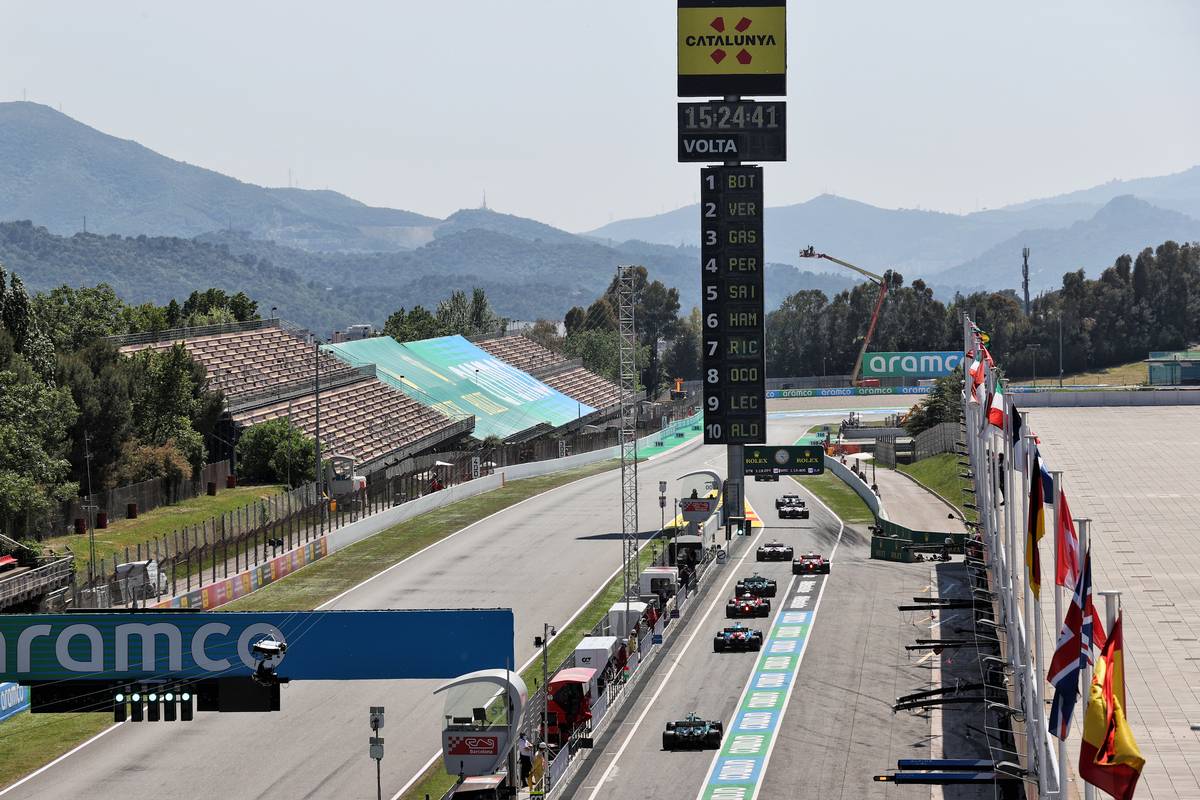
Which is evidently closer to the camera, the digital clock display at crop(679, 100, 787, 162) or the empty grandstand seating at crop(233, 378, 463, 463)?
the digital clock display at crop(679, 100, 787, 162)

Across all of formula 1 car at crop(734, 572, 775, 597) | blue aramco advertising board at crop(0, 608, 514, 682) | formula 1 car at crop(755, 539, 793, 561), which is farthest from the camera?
formula 1 car at crop(755, 539, 793, 561)

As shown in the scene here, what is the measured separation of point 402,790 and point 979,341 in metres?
28.9

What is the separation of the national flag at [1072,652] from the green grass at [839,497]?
78.7 metres

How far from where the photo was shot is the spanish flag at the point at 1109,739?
2297cm

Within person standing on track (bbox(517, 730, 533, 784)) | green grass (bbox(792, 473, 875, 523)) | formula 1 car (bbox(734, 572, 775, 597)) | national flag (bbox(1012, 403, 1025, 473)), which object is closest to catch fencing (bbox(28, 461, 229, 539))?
formula 1 car (bbox(734, 572, 775, 597))

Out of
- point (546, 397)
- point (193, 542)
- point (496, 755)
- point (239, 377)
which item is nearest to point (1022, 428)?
point (496, 755)

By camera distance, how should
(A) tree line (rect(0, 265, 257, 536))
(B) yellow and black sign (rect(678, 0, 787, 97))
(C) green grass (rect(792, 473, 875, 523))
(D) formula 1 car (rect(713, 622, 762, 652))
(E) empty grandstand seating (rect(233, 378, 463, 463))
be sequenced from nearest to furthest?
(D) formula 1 car (rect(713, 622, 762, 652))
(A) tree line (rect(0, 265, 257, 536))
(B) yellow and black sign (rect(678, 0, 787, 97))
(C) green grass (rect(792, 473, 875, 523))
(E) empty grandstand seating (rect(233, 378, 463, 463))

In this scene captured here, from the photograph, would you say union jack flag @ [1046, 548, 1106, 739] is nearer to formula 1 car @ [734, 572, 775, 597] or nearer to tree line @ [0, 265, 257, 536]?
formula 1 car @ [734, 572, 775, 597]

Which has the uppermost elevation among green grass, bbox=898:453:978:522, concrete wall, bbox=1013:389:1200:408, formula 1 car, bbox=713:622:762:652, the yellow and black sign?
the yellow and black sign

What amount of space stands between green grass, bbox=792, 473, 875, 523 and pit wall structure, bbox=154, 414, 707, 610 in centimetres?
2006

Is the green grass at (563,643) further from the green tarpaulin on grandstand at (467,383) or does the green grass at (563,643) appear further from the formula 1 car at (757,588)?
the green tarpaulin on grandstand at (467,383)

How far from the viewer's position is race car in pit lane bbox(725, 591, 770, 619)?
72125mm

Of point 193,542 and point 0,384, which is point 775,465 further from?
point 0,384

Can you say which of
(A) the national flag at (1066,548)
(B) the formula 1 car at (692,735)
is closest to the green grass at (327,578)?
(B) the formula 1 car at (692,735)
